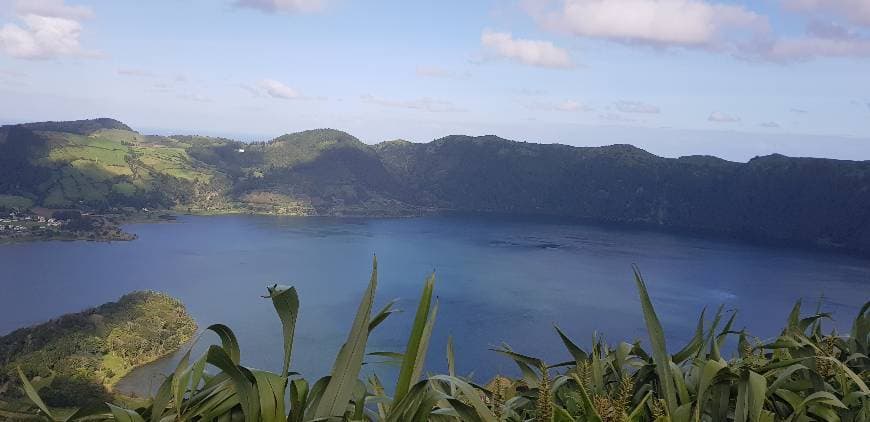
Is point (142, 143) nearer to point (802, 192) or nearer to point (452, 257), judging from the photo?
point (452, 257)

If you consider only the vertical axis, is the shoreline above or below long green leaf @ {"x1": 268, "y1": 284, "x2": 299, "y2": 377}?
below

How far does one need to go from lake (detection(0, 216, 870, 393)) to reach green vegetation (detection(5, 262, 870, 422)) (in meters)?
39.6

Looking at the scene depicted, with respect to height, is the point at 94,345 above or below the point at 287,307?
below

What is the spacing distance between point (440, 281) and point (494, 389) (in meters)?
73.2

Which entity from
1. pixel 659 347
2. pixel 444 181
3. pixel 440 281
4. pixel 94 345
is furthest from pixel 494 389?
pixel 444 181

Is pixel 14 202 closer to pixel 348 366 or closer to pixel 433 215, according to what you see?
pixel 433 215

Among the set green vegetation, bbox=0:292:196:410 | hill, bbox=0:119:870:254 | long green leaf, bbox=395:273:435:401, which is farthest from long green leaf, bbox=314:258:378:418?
hill, bbox=0:119:870:254

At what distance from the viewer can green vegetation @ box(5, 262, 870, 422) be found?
68.6 inches

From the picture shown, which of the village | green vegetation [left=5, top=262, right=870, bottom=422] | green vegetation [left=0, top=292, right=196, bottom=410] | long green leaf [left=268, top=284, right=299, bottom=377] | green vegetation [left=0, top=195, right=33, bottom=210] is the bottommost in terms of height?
green vegetation [left=0, top=292, right=196, bottom=410]

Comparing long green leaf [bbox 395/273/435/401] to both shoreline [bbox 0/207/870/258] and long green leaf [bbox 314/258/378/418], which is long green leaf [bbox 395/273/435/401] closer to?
long green leaf [bbox 314/258/378/418]

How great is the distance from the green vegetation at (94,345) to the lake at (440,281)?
2.02 metres

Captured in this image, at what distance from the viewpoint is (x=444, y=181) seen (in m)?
170

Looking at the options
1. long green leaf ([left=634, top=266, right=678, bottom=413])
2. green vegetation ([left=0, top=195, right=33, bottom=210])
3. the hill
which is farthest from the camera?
the hill

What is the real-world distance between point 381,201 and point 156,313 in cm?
10180
